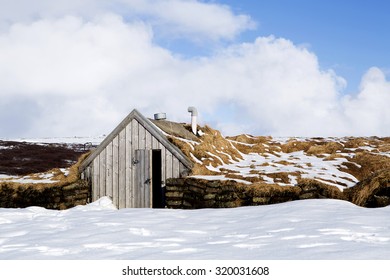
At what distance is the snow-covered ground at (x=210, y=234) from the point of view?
573 cm

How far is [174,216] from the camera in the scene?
9.30 m

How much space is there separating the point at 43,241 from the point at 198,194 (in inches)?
254

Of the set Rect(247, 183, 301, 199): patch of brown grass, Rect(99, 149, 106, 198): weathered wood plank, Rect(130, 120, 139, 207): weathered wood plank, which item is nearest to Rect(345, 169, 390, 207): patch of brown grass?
Rect(247, 183, 301, 199): patch of brown grass

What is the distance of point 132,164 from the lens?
608 inches

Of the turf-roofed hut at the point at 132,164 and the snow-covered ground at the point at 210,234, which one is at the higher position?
the turf-roofed hut at the point at 132,164

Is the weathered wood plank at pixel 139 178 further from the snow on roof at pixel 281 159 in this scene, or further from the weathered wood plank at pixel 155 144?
the snow on roof at pixel 281 159

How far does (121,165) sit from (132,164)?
45 centimetres

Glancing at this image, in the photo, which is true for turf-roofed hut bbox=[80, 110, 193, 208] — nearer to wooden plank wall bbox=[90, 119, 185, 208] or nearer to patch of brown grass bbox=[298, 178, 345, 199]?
wooden plank wall bbox=[90, 119, 185, 208]

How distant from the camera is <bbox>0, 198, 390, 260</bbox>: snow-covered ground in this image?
5.73 metres

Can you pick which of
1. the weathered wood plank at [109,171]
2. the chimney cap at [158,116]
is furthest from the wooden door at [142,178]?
the chimney cap at [158,116]

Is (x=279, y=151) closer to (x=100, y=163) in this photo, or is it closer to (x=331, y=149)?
(x=331, y=149)

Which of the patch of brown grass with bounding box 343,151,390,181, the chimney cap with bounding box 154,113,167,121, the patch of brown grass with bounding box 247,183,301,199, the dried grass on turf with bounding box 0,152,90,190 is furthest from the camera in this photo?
the chimney cap with bounding box 154,113,167,121

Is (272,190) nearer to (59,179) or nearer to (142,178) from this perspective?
(142,178)

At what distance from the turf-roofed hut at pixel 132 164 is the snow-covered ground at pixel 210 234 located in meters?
4.80
